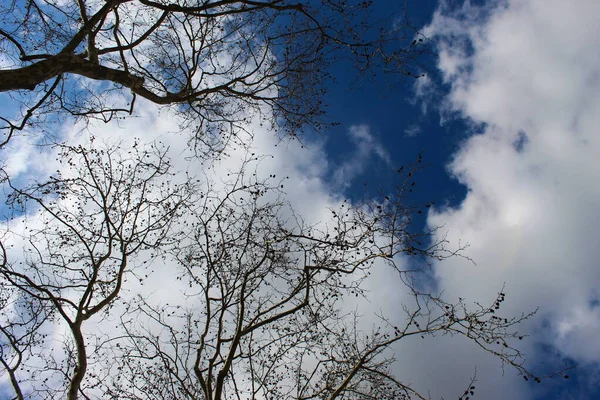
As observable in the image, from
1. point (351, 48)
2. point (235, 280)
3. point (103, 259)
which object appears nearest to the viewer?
point (351, 48)

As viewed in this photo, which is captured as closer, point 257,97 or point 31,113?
point 31,113

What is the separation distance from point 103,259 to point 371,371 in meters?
5.70

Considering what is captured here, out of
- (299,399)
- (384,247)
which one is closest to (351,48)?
(384,247)

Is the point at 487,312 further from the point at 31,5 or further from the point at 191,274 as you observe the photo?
the point at 31,5

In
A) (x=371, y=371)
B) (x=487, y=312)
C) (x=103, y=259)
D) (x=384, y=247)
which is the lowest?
(x=371, y=371)

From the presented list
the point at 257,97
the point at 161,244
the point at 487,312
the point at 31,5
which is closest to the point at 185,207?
the point at 161,244

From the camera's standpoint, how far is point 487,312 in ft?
18.0

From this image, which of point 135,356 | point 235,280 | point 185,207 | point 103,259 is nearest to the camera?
point 235,280

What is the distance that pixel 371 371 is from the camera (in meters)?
6.40

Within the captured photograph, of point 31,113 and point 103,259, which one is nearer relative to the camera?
point 31,113

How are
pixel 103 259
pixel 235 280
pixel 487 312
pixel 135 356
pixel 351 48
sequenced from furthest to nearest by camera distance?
pixel 103 259, pixel 135 356, pixel 235 280, pixel 351 48, pixel 487 312

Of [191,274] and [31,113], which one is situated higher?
[31,113]

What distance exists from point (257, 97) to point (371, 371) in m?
5.54

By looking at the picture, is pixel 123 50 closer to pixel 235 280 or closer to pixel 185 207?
pixel 185 207
